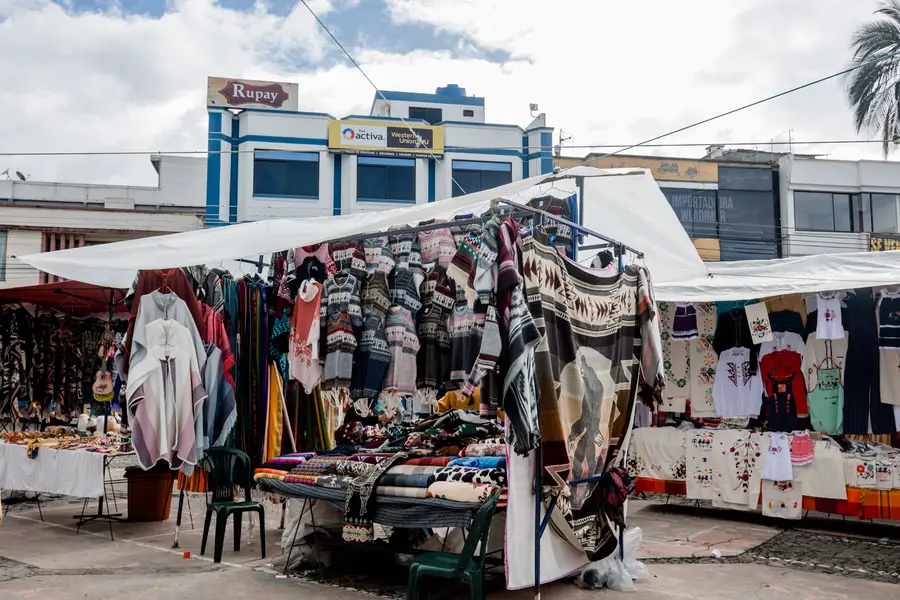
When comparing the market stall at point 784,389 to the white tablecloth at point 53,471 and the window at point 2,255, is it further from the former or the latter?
the window at point 2,255

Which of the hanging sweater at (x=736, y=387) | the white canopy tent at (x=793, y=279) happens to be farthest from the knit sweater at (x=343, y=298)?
the hanging sweater at (x=736, y=387)

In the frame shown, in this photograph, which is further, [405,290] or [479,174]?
[479,174]

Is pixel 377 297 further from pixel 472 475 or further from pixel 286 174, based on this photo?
pixel 286 174

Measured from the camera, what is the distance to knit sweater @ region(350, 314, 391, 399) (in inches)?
207

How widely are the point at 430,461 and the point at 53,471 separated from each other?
4294mm

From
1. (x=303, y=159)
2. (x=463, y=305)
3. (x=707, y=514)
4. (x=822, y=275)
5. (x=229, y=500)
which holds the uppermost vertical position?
(x=303, y=159)

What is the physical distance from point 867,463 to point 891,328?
4.15 feet

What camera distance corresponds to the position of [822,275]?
741 cm

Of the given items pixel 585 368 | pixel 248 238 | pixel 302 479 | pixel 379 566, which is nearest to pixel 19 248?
pixel 248 238

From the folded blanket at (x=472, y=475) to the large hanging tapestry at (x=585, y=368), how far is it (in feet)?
0.91

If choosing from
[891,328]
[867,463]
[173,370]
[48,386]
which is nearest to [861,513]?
[867,463]

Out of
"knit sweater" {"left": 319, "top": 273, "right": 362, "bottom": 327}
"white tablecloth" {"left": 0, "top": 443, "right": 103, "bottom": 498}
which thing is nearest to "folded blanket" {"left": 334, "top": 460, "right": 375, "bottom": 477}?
"knit sweater" {"left": 319, "top": 273, "right": 362, "bottom": 327}

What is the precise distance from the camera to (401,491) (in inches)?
194

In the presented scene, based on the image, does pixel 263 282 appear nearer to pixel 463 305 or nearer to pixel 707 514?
pixel 463 305
